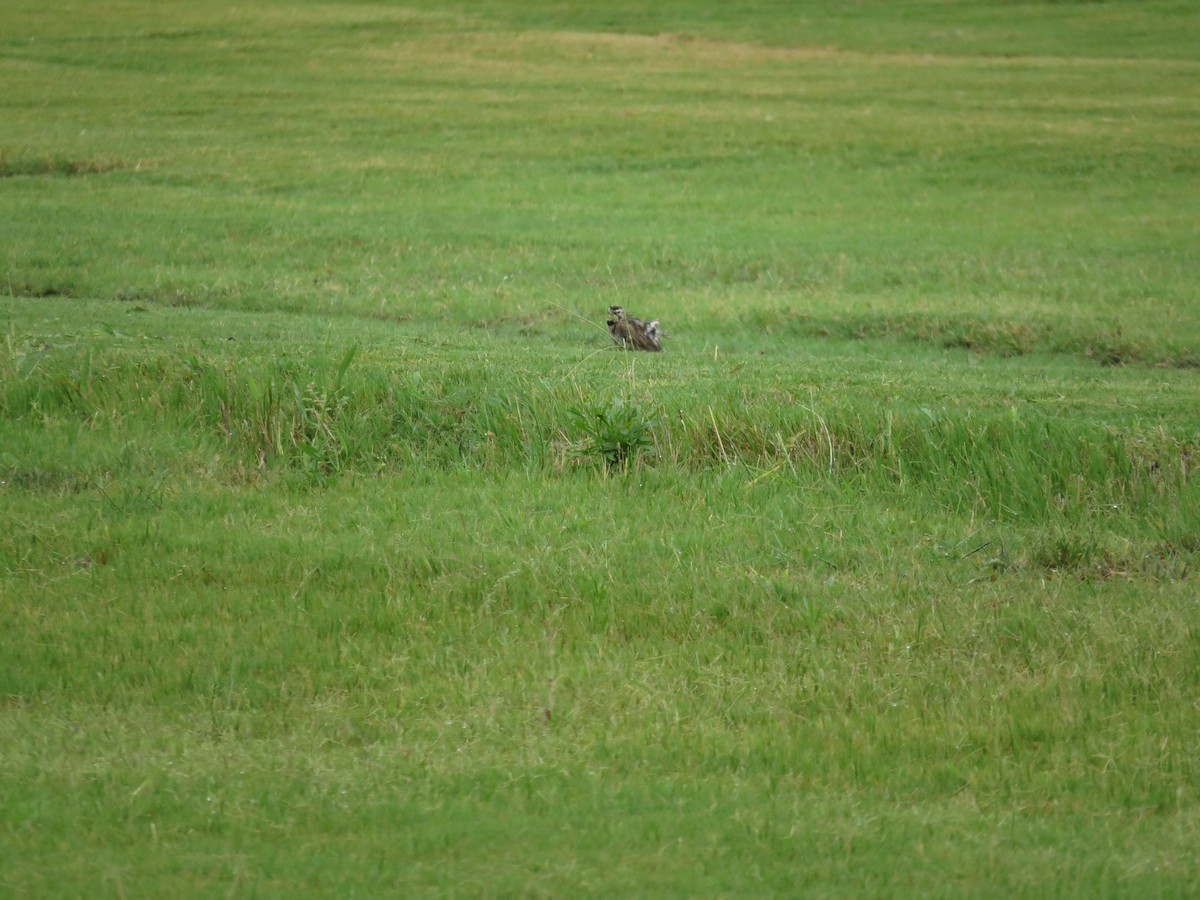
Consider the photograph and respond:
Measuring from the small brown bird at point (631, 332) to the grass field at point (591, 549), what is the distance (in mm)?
277

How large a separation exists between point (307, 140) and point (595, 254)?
423 inches

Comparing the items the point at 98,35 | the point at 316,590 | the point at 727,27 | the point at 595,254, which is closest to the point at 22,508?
the point at 316,590

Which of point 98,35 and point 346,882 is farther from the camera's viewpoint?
point 98,35

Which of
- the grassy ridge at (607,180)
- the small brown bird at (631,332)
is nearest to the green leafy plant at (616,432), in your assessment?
the small brown bird at (631,332)

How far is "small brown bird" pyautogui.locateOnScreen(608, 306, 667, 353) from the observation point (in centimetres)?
1330

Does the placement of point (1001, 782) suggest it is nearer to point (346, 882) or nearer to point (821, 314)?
point (346, 882)

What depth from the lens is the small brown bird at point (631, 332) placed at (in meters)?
A: 13.3

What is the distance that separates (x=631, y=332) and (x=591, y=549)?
5.75 m

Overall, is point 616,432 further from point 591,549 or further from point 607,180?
point 607,180

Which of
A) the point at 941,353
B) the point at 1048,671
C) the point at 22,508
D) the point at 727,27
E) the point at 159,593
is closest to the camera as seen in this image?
the point at 1048,671

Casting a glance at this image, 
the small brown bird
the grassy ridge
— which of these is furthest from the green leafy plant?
the grassy ridge

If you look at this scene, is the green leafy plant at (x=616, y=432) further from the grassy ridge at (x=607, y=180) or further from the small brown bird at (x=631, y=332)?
the grassy ridge at (x=607, y=180)

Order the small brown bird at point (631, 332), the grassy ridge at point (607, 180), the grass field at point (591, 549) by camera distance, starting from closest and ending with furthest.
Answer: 1. the grass field at point (591, 549)
2. the small brown bird at point (631, 332)
3. the grassy ridge at point (607, 180)

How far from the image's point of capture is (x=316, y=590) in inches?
285
